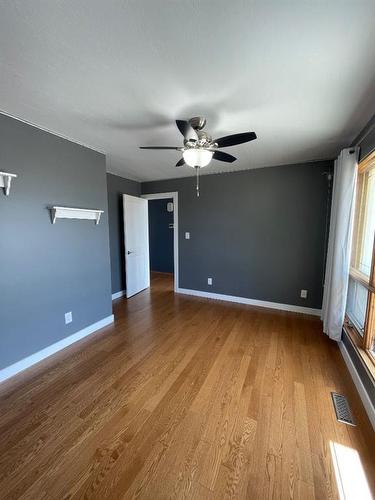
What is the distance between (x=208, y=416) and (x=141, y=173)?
3667 mm

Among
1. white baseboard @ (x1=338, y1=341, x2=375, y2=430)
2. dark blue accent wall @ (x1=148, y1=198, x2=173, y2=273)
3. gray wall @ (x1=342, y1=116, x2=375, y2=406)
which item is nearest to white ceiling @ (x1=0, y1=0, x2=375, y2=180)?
gray wall @ (x1=342, y1=116, x2=375, y2=406)

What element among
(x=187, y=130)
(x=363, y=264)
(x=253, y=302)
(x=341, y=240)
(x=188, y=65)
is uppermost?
(x=188, y=65)

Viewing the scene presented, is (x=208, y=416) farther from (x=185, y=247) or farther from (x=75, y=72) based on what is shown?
(x=185, y=247)

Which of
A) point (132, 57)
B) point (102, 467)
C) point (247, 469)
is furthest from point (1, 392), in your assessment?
point (132, 57)

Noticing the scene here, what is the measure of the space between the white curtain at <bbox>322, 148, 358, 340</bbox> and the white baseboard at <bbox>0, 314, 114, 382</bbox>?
9.76 ft

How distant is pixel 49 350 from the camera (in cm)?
233

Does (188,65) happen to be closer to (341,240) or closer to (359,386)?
(341,240)

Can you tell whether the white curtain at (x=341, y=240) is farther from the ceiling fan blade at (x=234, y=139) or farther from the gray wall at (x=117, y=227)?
the gray wall at (x=117, y=227)

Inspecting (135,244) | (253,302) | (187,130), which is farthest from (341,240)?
(135,244)

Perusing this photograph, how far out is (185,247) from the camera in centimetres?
431

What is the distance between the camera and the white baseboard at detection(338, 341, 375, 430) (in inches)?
60.8

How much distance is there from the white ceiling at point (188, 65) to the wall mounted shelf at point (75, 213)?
32.2 inches

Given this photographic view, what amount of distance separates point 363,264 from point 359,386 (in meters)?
1.23

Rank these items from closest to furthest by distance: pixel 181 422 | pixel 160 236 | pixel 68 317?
pixel 181 422 → pixel 68 317 → pixel 160 236
